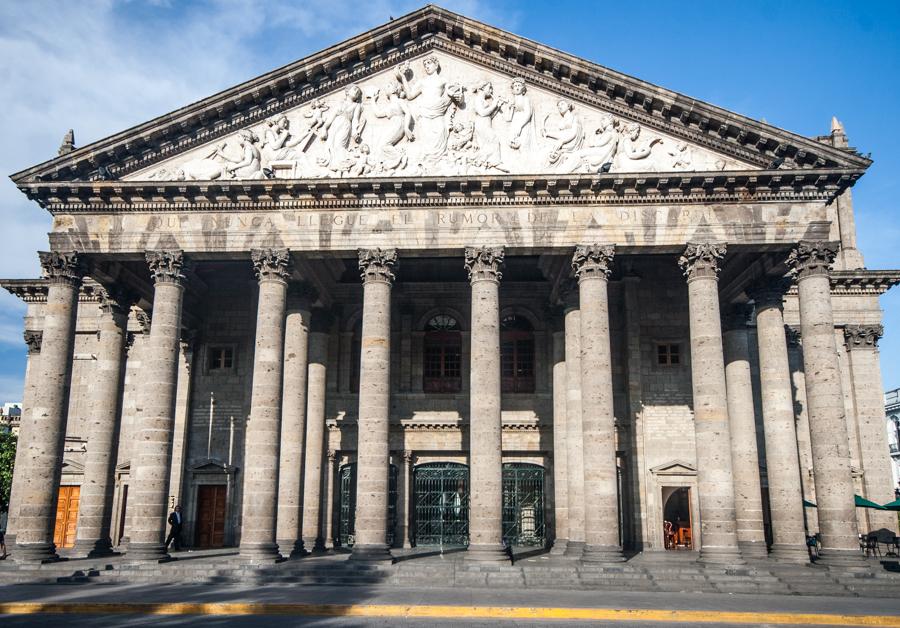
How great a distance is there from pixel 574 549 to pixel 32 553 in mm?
17044

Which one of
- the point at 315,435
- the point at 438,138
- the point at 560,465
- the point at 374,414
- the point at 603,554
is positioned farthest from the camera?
the point at 315,435

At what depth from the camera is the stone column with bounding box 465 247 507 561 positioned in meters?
22.9

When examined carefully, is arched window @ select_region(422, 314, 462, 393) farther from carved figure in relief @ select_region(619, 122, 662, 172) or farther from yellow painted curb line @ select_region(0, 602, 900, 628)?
yellow painted curb line @ select_region(0, 602, 900, 628)

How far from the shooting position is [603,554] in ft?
74.3

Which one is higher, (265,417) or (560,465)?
(265,417)

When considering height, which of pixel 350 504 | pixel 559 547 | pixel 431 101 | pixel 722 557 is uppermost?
pixel 431 101

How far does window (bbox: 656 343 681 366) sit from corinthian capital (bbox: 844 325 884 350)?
8.04 meters

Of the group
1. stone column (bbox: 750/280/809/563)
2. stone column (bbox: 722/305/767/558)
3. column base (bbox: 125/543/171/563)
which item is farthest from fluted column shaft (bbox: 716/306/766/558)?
column base (bbox: 125/543/171/563)

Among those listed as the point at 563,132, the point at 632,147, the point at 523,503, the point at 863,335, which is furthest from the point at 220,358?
the point at 863,335

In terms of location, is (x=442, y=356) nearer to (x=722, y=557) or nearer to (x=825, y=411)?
(x=722, y=557)

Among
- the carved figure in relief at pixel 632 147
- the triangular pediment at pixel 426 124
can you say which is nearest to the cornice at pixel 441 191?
the triangular pediment at pixel 426 124

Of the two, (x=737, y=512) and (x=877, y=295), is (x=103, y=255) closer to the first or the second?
(x=737, y=512)

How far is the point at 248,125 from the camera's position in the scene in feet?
85.9

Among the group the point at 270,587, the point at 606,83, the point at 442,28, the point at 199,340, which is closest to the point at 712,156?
the point at 606,83
